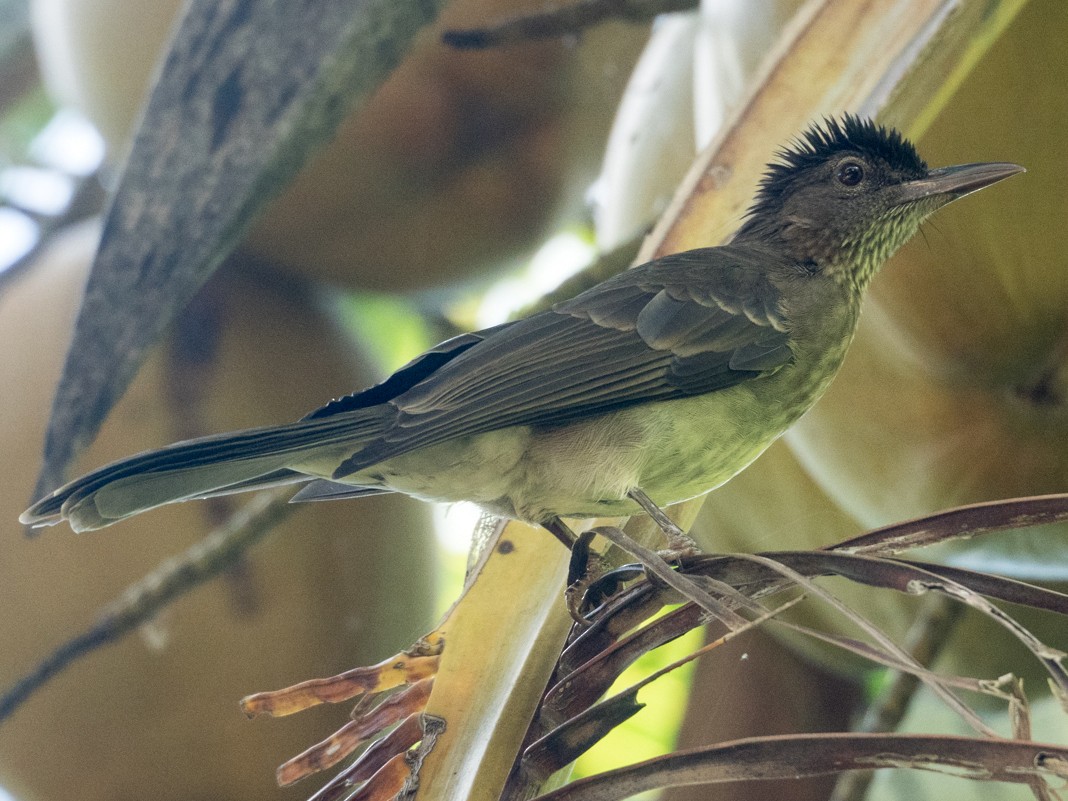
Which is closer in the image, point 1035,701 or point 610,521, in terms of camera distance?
point 610,521

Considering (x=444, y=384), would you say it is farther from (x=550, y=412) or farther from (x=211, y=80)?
(x=211, y=80)

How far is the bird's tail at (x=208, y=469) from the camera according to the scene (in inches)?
34.8

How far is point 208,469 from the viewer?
3.23ft

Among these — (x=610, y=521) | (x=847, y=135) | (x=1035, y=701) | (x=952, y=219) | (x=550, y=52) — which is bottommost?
(x=1035, y=701)

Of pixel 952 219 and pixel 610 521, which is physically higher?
pixel 952 219

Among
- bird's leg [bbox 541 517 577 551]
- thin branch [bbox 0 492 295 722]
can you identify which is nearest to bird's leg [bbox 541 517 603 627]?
bird's leg [bbox 541 517 577 551]

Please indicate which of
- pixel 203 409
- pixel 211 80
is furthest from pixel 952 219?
pixel 203 409

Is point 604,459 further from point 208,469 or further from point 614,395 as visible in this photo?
point 208,469

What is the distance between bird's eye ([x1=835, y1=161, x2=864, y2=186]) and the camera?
1.24 m

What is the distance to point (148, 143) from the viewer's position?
1.22m

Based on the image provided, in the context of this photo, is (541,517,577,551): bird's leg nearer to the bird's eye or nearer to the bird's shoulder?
the bird's shoulder

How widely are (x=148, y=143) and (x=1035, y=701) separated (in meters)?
1.05

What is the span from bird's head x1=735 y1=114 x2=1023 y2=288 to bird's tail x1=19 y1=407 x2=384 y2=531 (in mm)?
472

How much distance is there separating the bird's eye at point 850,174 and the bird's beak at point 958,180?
61mm
